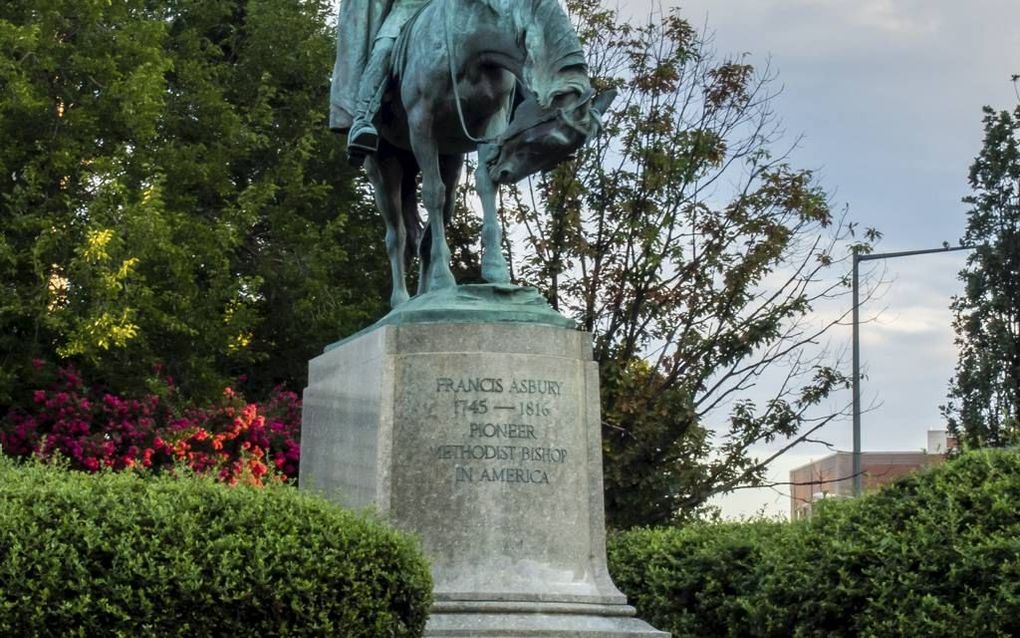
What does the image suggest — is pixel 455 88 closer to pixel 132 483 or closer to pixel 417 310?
pixel 417 310

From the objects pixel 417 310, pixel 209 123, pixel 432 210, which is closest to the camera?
pixel 417 310

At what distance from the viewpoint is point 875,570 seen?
10.9m

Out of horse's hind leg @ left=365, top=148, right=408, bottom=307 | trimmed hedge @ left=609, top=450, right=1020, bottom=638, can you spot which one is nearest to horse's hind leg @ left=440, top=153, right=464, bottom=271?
horse's hind leg @ left=365, top=148, right=408, bottom=307

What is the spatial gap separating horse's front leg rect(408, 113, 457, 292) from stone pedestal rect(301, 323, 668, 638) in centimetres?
82

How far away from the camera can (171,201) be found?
27891 mm

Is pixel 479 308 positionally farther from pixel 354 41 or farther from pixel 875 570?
pixel 875 570

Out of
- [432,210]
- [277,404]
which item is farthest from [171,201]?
[432,210]

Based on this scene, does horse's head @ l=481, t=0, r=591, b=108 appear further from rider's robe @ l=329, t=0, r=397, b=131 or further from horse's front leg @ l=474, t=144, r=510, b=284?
rider's robe @ l=329, t=0, r=397, b=131

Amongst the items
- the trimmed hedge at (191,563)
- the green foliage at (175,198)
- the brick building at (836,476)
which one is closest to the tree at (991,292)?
the brick building at (836,476)

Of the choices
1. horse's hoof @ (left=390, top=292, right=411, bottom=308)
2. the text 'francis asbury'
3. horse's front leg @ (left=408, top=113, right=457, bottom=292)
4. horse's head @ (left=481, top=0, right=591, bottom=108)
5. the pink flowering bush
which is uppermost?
horse's head @ (left=481, top=0, right=591, bottom=108)

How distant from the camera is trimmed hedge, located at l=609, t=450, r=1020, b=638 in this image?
1023cm

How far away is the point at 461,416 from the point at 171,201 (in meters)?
17.5

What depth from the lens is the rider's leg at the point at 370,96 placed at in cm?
1275

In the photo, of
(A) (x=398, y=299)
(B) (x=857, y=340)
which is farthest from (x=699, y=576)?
(B) (x=857, y=340)
